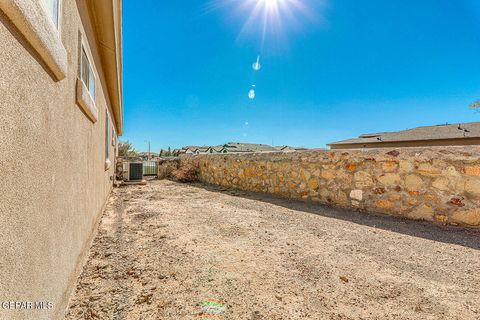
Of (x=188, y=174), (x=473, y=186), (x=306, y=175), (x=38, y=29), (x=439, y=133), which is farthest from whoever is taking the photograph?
(x=439, y=133)

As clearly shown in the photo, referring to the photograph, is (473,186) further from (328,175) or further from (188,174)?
(188,174)

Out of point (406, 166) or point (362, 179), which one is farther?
point (362, 179)

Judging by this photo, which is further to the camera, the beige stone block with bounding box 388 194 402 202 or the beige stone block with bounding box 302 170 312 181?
the beige stone block with bounding box 302 170 312 181

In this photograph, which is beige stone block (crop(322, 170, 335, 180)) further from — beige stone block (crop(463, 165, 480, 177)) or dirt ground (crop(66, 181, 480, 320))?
beige stone block (crop(463, 165, 480, 177))

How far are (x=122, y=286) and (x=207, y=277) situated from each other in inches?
27.9

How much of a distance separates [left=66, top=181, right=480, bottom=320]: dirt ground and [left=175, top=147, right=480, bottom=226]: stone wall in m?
0.36

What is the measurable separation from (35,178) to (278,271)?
1.99 meters

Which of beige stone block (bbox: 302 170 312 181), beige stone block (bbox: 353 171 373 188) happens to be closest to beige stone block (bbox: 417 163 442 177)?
beige stone block (bbox: 353 171 373 188)

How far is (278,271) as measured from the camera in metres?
2.15

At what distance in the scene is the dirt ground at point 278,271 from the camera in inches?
63.9

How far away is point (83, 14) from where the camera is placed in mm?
2387

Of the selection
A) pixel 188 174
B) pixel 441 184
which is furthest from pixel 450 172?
pixel 188 174

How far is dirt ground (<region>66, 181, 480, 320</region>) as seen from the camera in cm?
162

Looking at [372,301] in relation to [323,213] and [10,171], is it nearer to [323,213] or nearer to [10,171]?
[10,171]
